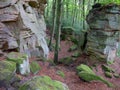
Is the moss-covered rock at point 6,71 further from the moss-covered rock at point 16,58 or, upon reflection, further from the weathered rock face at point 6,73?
the moss-covered rock at point 16,58

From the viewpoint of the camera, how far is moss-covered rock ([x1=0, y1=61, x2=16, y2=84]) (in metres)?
7.29

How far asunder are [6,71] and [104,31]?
9232mm

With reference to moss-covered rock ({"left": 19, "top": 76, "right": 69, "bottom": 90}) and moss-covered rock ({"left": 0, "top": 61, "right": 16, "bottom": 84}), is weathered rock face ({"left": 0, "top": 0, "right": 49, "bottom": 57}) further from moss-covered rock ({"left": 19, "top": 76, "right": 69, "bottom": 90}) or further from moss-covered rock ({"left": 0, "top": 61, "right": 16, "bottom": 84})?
moss-covered rock ({"left": 19, "top": 76, "right": 69, "bottom": 90})

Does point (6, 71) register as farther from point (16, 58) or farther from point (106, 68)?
point (106, 68)

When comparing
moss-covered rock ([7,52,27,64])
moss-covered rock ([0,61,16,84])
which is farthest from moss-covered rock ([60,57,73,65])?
moss-covered rock ([0,61,16,84])

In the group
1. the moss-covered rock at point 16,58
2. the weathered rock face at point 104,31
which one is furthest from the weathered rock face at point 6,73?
the weathered rock face at point 104,31

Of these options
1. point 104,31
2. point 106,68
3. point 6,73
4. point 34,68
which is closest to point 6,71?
point 6,73

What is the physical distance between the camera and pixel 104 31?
14695 mm

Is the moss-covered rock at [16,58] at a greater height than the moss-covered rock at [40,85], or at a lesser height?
greater

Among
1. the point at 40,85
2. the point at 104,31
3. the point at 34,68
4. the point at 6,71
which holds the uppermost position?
the point at 104,31

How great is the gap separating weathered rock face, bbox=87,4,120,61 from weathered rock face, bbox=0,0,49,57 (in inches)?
157

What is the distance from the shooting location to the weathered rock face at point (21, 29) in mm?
10266

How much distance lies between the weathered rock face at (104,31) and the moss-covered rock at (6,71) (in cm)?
846

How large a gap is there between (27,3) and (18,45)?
3382mm
